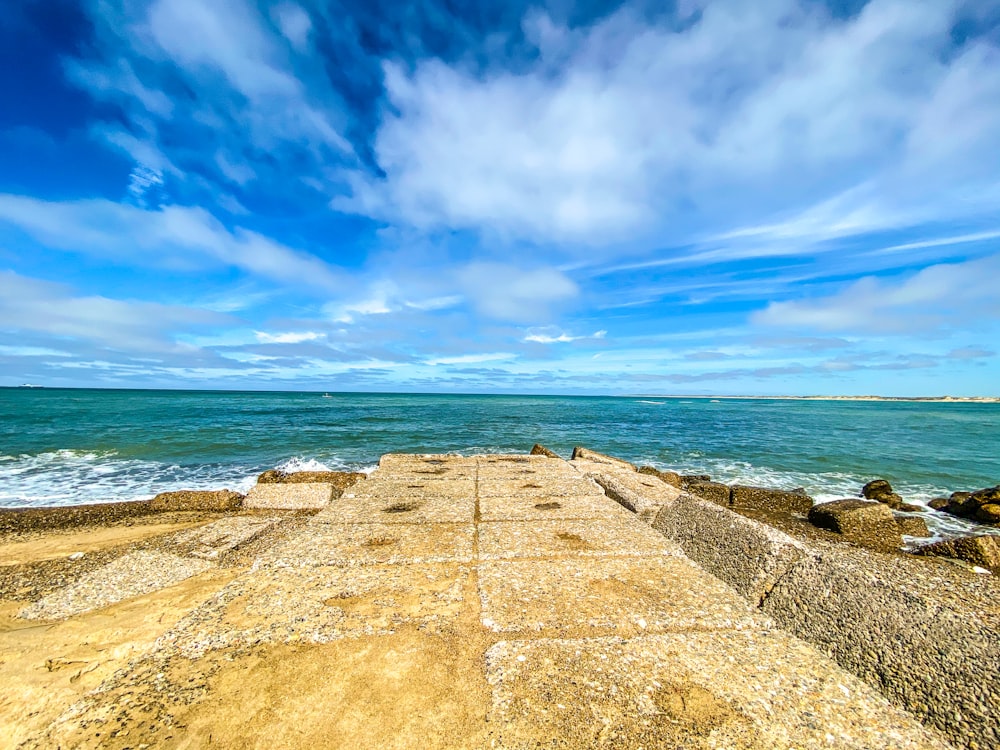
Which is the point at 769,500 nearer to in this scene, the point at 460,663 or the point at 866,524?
the point at 866,524

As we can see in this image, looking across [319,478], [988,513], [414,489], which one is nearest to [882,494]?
[988,513]

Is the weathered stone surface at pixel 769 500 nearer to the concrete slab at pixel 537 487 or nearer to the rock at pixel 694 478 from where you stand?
the rock at pixel 694 478

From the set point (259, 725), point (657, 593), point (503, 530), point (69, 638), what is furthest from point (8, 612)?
point (657, 593)

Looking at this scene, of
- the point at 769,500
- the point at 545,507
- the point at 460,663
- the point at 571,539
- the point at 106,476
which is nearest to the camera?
the point at 460,663

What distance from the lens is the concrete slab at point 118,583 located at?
165 inches

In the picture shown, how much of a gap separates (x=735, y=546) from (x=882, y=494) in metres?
11.5

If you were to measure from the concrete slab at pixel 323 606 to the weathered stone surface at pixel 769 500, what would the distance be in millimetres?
9187

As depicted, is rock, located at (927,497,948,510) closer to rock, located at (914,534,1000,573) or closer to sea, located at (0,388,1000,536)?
sea, located at (0,388,1000,536)

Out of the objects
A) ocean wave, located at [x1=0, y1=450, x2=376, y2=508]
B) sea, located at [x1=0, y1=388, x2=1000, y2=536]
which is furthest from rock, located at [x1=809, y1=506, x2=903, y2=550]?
ocean wave, located at [x1=0, y1=450, x2=376, y2=508]

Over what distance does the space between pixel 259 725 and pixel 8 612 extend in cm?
465

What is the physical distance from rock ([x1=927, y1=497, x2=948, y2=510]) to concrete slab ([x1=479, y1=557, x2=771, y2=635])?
12352mm

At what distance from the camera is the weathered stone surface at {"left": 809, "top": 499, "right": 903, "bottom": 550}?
315 inches

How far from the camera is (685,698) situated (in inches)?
83.2

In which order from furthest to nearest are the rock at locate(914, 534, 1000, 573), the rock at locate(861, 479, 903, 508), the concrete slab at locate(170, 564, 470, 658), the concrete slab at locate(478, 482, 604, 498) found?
the rock at locate(861, 479, 903, 508), the rock at locate(914, 534, 1000, 573), the concrete slab at locate(478, 482, 604, 498), the concrete slab at locate(170, 564, 470, 658)
